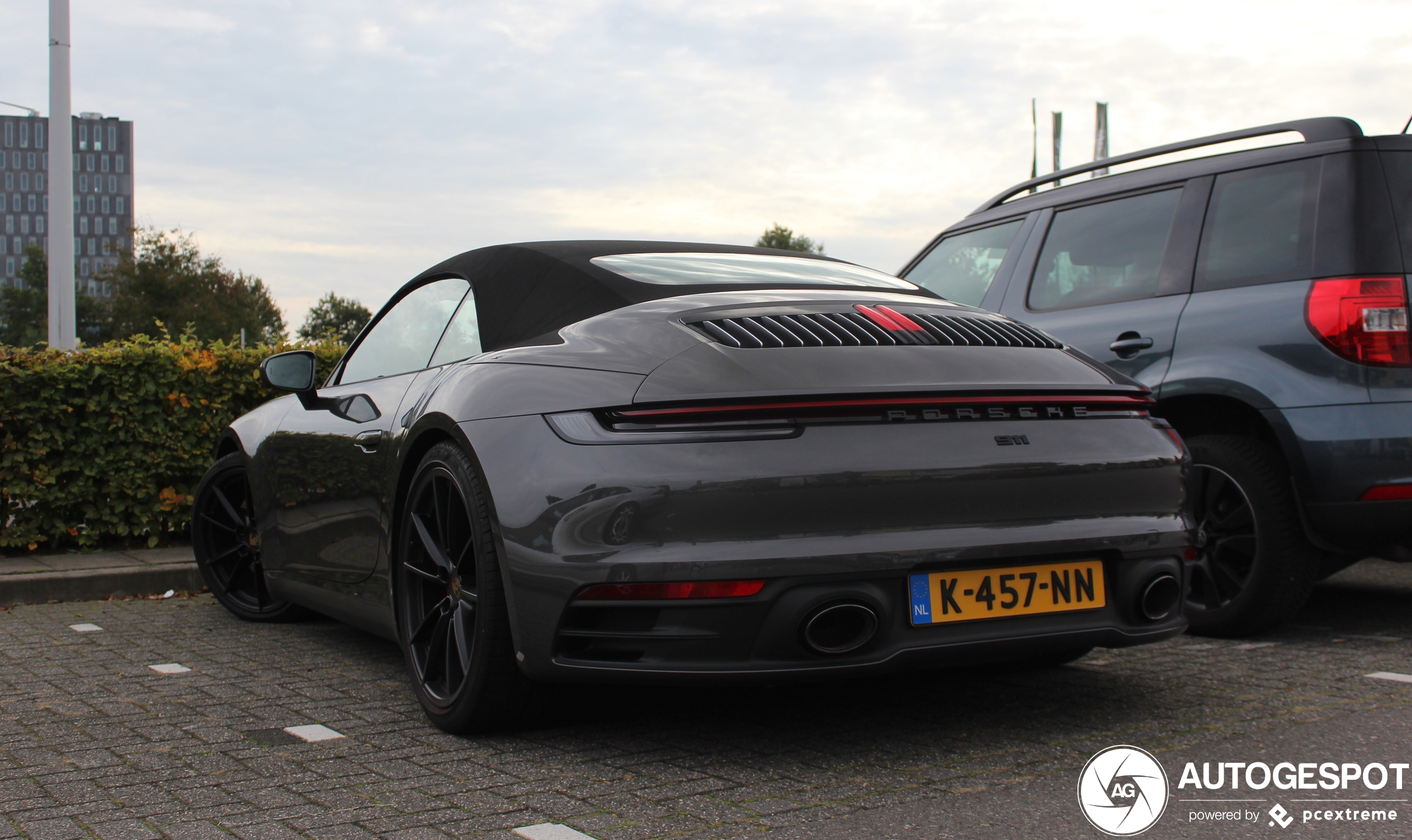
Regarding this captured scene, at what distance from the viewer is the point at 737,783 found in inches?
115

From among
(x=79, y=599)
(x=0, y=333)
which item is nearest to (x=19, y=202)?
(x=0, y=333)

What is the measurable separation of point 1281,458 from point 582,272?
2.60 m

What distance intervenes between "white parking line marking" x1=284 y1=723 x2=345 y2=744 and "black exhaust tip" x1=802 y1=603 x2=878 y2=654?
1.42 meters

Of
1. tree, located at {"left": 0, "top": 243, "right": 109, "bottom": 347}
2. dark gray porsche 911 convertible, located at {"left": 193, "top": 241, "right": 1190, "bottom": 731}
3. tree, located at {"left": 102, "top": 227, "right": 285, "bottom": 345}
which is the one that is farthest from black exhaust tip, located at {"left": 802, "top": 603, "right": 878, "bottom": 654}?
tree, located at {"left": 0, "top": 243, "right": 109, "bottom": 347}

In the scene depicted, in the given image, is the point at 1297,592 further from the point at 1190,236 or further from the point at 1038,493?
the point at 1038,493

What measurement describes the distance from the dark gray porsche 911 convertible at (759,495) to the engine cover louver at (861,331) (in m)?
0.01

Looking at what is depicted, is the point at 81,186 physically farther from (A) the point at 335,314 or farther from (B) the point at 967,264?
(B) the point at 967,264

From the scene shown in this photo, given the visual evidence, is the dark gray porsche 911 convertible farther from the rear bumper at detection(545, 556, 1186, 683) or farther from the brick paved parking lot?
the brick paved parking lot

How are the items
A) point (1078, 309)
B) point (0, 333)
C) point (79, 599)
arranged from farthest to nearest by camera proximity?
point (0, 333), point (79, 599), point (1078, 309)

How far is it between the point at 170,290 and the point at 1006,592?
183 feet

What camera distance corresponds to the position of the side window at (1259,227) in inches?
176

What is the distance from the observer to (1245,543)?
4605mm

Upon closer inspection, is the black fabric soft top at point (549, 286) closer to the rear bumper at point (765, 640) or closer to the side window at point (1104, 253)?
the rear bumper at point (765, 640)

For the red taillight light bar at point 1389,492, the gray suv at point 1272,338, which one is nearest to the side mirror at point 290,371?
the gray suv at point 1272,338
